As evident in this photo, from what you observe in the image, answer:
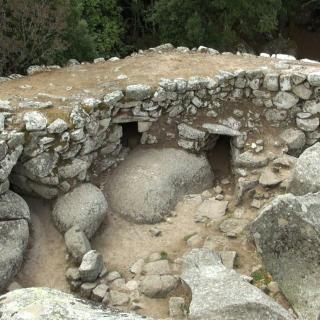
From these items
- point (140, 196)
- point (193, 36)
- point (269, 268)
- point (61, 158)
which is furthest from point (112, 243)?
point (193, 36)

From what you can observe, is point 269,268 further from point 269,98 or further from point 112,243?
point 269,98

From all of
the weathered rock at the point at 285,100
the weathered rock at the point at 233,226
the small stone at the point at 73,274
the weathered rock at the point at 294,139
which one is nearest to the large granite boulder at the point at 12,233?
the small stone at the point at 73,274

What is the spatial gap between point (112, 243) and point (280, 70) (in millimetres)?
6717

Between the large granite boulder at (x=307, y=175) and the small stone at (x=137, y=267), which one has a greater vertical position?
the large granite boulder at (x=307, y=175)

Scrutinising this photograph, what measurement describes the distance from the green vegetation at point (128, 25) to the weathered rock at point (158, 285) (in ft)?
24.6

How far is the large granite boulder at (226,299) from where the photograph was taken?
8.75 m

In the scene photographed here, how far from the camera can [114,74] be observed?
1463 cm

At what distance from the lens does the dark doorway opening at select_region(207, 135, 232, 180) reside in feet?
A: 47.8

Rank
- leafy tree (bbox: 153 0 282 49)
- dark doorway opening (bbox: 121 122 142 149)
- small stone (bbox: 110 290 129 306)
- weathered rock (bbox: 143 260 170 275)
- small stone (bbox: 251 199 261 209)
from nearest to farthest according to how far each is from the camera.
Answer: small stone (bbox: 110 290 129 306), weathered rock (bbox: 143 260 170 275), small stone (bbox: 251 199 261 209), dark doorway opening (bbox: 121 122 142 149), leafy tree (bbox: 153 0 282 49)

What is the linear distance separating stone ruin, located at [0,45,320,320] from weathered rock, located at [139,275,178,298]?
0.9 inches

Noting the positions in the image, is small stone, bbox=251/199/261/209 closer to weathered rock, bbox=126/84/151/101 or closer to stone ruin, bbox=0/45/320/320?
stone ruin, bbox=0/45/320/320

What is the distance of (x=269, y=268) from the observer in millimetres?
10359

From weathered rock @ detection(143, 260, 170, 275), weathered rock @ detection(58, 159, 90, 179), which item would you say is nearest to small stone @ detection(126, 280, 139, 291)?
weathered rock @ detection(143, 260, 170, 275)

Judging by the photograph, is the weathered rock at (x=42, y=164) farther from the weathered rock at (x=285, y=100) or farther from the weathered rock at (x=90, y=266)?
the weathered rock at (x=285, y=100)
